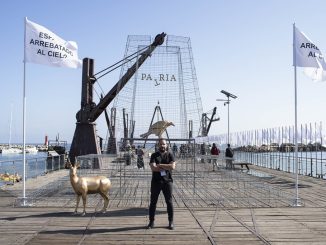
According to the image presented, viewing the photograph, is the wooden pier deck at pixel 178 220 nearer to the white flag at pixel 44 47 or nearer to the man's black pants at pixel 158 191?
the man's black pants at pixel 158 191

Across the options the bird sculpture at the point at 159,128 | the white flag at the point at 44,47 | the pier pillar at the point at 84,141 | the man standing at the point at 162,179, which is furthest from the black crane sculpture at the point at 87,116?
the man standing at the point at 162,179

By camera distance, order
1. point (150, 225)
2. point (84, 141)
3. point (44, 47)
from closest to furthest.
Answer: point (150, 225) < point (44, 47) < point (84, 141)

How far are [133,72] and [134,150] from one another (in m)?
3.01

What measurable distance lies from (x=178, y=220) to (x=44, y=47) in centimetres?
581

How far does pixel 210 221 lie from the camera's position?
9.64 m

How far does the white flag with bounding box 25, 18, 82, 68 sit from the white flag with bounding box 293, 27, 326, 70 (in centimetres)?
603

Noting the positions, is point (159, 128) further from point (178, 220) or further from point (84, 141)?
point (84, 141)

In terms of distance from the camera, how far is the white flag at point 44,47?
12.2 meters

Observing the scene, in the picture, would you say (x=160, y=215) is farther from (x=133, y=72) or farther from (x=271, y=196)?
(x=133, y=72)

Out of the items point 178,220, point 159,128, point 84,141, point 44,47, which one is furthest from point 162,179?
point 84,141

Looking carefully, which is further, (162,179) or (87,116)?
(87,116)

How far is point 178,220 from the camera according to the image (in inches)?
384

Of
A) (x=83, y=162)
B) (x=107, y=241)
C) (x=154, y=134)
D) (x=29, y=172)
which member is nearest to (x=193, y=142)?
(x=154, y=134)

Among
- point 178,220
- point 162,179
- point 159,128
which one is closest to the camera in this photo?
point 162,179
